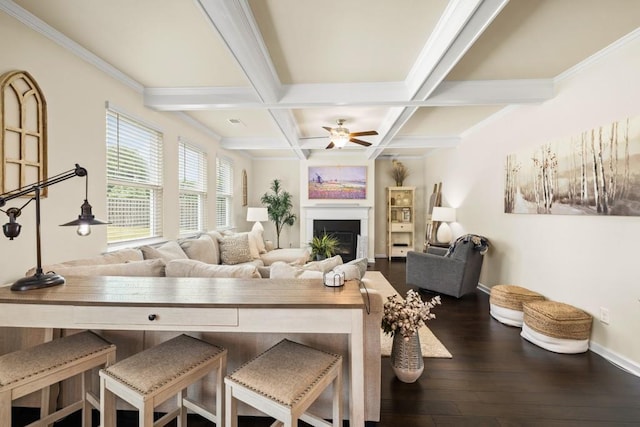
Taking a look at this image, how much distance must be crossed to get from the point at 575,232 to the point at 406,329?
2135mm

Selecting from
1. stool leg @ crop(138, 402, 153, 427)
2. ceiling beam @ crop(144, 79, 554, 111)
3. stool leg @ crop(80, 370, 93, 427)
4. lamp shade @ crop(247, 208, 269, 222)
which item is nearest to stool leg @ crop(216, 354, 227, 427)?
stool leg @ crop(138, 402, 153, 427)

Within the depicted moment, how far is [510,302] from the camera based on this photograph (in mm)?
3275

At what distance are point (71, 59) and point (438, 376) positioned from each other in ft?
12.7

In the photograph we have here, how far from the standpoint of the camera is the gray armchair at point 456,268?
4.08 metres

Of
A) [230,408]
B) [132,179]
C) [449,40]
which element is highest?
[449,40]

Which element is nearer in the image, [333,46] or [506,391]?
[506,391]

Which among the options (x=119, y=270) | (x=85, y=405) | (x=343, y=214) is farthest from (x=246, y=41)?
(x=343, y=214)

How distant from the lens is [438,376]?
90.8 inches

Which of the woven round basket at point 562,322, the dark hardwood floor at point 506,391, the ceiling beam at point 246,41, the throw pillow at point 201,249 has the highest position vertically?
the ceiling beam at point 246,41

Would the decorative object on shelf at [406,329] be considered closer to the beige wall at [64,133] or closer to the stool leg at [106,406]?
the stool leg at [106,406]

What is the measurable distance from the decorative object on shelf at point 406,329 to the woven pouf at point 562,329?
4.45 feet

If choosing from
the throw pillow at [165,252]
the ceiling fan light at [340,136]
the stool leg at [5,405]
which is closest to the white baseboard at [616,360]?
the ceiling fan light at [340,136]

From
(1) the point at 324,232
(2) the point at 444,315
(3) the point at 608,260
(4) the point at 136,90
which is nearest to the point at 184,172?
(4) the point at 136,90

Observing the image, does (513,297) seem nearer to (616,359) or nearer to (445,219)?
(616,359)
